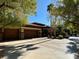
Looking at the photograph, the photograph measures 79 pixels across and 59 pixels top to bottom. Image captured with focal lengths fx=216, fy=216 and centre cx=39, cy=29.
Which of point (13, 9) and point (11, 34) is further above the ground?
point (13, 9)

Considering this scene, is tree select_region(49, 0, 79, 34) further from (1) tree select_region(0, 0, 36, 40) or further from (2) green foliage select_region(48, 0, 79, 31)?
(1) tree select_region(0, 0, 36, 40)

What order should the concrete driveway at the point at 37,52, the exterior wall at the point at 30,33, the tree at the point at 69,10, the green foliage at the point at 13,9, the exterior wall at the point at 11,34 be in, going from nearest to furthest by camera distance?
the green foliage at the point at 13,9 < the concrete driveway at the point at 37,52 < the tree at the point at 69,10 < the exterior wall at the point at 11,34 < the exterior wall at the point at 30,33

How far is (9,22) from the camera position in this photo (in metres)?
19.2

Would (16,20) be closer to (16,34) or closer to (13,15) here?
(13,15)

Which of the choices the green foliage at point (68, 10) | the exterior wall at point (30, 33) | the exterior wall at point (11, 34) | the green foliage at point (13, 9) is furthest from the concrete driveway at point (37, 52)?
the exterior wall at point (30, 33)

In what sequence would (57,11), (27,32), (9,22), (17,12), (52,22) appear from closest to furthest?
(17,12) → (9,22) → (57,11) → (27,32) → (52,22)

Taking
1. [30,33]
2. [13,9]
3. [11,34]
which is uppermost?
[13,9]

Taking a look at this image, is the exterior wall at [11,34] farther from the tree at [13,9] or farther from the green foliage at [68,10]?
the tree at [13,9]

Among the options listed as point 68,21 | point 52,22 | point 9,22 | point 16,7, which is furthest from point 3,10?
point 52,22

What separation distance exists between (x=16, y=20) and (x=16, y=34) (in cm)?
2420

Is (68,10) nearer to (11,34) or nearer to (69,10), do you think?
(69,10)

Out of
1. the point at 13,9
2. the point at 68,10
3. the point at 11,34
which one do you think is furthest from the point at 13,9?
the point at 11,34

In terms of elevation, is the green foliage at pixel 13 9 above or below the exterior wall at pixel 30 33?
above

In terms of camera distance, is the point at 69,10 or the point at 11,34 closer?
the point at 69,10
